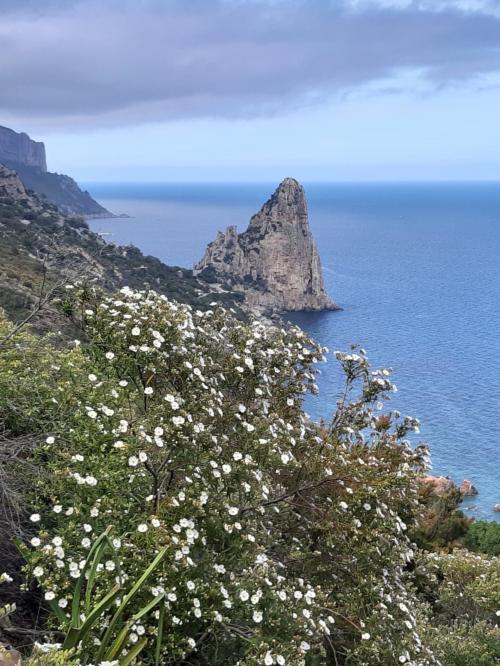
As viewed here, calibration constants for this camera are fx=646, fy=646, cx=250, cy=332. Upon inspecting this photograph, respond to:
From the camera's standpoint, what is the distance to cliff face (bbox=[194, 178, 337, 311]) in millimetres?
120688

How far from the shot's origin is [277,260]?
12400cm

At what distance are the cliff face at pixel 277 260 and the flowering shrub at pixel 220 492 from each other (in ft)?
360

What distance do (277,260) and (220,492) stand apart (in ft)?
389

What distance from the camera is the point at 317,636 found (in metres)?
6.64

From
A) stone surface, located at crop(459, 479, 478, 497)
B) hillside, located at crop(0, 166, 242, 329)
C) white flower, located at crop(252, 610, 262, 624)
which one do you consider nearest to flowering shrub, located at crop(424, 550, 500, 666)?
white flower, located at crop(252, 610, 262, 624)

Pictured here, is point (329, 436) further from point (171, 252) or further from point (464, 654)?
point (171, 252)

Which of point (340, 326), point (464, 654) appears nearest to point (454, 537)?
point (464, 654)

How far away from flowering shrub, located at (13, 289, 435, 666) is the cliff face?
110 metres

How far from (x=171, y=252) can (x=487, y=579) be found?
528 feet

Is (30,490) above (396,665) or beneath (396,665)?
above

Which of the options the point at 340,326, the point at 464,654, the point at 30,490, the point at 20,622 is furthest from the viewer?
the point at 340,326

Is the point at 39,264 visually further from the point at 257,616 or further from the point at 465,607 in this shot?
the point at 257,616

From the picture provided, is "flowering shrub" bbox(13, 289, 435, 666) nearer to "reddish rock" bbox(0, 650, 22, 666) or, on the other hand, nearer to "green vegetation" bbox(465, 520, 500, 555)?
"reddish rock" bbox(0, 650, 22, 666)

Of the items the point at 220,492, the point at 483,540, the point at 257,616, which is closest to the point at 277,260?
the point at 483,540
